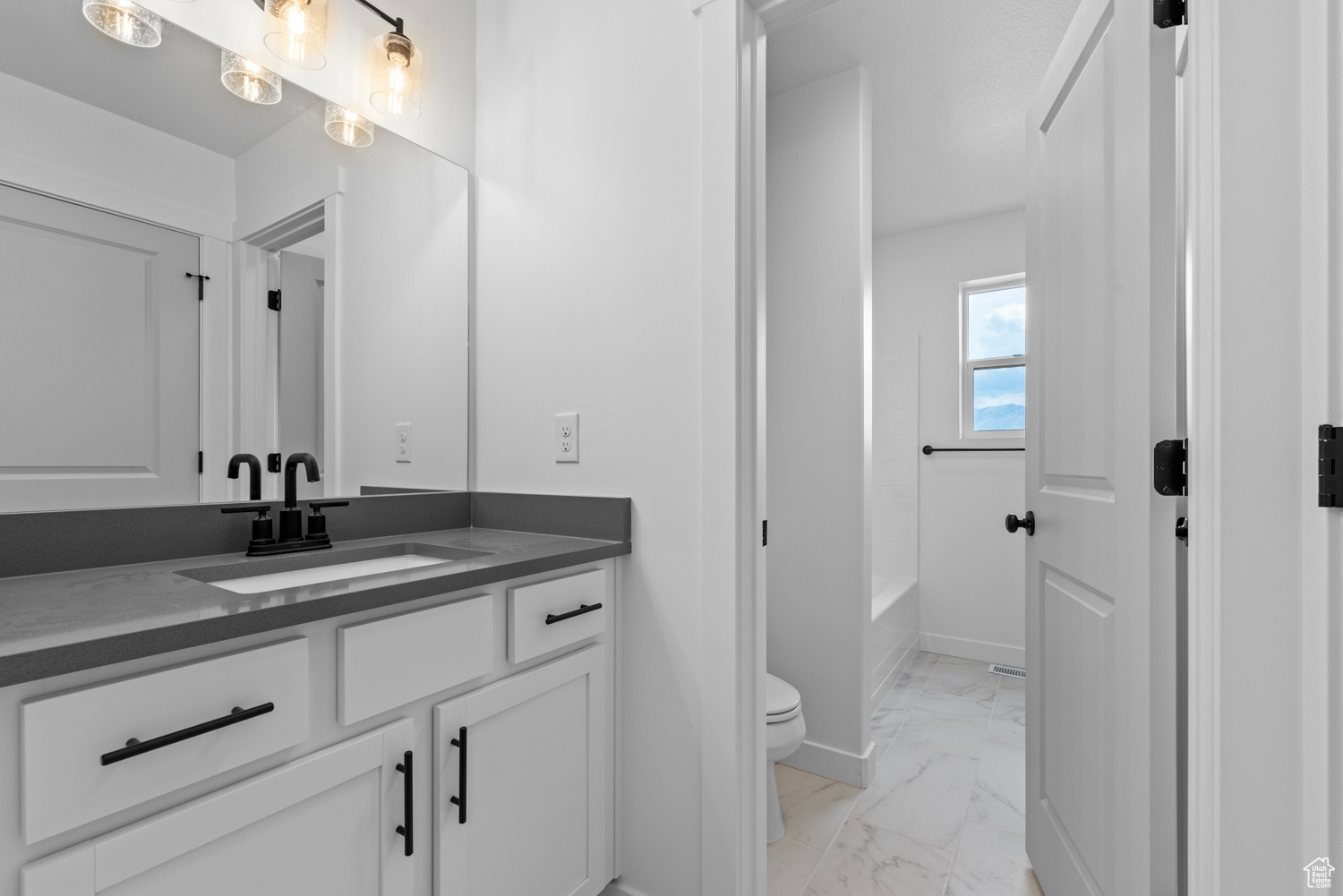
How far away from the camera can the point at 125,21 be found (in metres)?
1.14

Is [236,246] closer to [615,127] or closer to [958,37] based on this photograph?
[615,127]

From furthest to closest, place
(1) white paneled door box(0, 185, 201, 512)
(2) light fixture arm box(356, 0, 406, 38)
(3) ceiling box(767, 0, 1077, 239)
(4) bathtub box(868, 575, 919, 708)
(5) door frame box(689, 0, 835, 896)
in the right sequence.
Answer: (4) bathtub box(868, 575, 919, 708) → (3) ceiling box(767, 0, 1077, 239) → (2) light fixture arm box(356, 0, 406, 38) → (5) door frame box(689, 0, 835, 896) → (1) white paneled door box(0, 185, 201, 512)

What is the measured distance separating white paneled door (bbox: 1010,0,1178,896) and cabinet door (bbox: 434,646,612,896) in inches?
39.4

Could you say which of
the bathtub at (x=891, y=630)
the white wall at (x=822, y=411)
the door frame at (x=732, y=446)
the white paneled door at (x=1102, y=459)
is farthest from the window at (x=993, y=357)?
the door frame at (x=732, y=446)

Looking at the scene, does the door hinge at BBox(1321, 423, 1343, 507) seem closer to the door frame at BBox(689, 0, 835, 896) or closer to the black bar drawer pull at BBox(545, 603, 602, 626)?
the door frame at BBox(689, 0, 835, 896)

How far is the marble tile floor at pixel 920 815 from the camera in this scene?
1568mm

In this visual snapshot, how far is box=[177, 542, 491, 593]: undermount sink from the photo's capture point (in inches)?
44.6

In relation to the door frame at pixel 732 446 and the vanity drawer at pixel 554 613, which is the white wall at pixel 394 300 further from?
the door frame at pixel 732 446

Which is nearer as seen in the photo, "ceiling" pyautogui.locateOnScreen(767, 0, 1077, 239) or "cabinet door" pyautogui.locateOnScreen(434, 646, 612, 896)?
"cabinet door" pyautogui.locateOnScreen(434, 646, 612, 896)

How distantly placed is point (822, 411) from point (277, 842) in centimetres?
Answer: 184

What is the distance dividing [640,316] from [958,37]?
1.55m

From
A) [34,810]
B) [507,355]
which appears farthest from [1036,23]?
[34,810]

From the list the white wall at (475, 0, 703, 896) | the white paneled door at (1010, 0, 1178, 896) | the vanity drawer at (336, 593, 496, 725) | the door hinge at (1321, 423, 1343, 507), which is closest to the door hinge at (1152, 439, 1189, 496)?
the white paneled door at (1010, 0, 1178, 896)

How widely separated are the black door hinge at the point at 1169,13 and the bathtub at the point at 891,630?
6.70ft
